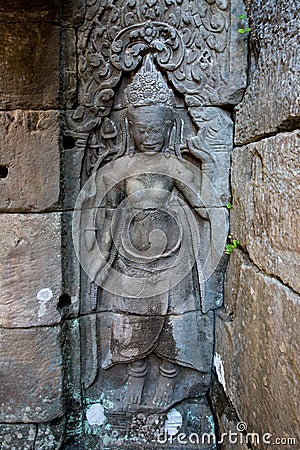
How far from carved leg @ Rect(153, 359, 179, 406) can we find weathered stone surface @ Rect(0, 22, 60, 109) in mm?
1847

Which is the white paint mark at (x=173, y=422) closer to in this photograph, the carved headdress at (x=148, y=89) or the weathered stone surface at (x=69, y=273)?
the weathered stone surface at (x=69, y=273)

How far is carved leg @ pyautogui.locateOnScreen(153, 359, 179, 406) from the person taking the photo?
2439mm

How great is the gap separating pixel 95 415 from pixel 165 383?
520 mm

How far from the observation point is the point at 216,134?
91.7 inches

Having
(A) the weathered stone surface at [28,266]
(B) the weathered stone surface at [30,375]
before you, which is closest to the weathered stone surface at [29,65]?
(A) the weathered stone surface at [28,266]

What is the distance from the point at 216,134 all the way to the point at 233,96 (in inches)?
9.8

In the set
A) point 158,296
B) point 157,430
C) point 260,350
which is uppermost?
point 158,296

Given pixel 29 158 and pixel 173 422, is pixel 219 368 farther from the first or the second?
pixel 29 158

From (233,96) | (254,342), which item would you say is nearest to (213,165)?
(233,96)

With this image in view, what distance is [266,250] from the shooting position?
5.74 ft

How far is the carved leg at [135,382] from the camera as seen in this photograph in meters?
2.44

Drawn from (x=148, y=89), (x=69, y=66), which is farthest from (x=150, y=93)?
(x=69, y=66)

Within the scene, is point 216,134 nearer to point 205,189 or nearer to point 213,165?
point 213,165

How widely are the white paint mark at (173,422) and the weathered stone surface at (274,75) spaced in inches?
72.3
